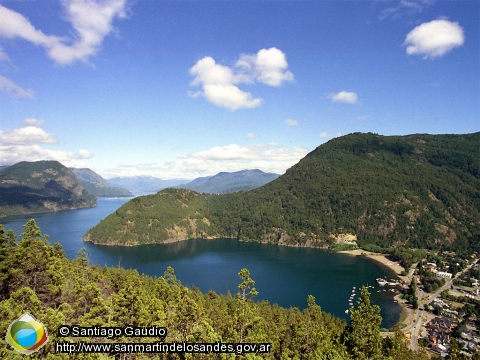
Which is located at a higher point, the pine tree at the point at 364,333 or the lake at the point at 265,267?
the pine tree at the point at 364,333

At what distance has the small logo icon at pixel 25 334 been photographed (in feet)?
48.4

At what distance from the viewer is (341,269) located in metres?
123

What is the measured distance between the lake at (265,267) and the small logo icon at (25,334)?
75.7m

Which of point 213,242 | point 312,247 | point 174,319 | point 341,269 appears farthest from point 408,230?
point 174,319

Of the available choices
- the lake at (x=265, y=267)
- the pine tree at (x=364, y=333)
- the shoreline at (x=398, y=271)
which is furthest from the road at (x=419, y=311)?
the pine tree at (x=364, y=333)

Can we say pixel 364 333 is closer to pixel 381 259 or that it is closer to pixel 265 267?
pixel 265 267

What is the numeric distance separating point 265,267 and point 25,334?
385ft

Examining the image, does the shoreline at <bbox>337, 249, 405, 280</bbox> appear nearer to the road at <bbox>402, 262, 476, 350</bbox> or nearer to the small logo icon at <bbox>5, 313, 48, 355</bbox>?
the road at <bbox>402, 262, 476, 350</bbox>

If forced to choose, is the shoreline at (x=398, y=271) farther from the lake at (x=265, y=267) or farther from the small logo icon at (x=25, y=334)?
the small logo icon at (x=25, y=334)

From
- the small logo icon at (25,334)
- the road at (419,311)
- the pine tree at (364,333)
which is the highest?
the small logo icon at (25,334)

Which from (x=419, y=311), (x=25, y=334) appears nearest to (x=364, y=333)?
(x=25, y=334)

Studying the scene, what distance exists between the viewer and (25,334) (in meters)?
14.8

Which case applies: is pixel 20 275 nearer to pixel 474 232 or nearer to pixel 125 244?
pixel 125 244

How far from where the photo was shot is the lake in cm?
9119
